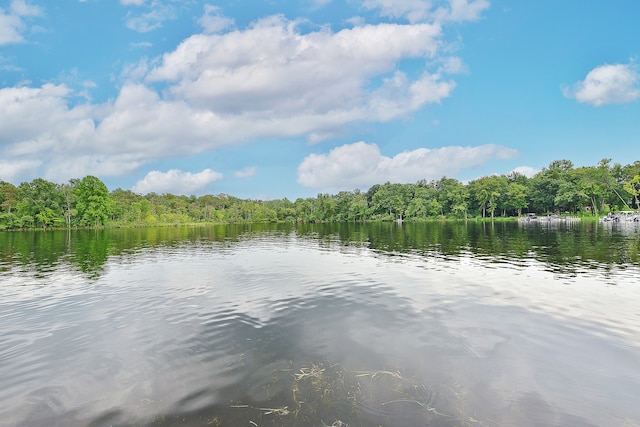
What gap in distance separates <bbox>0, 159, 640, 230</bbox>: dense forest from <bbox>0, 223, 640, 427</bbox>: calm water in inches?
4326

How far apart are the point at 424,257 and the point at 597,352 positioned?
21.2 m

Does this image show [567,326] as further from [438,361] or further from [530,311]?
[438,361]

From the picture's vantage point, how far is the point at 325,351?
10609 millimetres

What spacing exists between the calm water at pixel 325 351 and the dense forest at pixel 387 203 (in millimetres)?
109879

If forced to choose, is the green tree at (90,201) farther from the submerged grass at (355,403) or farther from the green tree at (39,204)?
the submerged grass at (355,403)

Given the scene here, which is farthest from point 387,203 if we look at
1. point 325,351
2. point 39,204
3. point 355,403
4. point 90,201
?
point 355,403

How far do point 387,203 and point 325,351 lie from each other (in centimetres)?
16038

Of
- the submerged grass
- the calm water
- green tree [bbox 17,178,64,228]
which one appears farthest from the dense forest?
the submerged grass

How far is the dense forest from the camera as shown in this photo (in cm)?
10781

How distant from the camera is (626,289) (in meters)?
17.4

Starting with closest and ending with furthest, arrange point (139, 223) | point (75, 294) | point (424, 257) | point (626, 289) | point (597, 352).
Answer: point (597, 352)
point (626, 289)
point (75, 294)
point (424, 257)
point (139, 223)

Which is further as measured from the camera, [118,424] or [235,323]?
[235,323]

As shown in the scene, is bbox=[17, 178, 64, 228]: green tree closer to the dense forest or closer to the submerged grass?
the dense forest

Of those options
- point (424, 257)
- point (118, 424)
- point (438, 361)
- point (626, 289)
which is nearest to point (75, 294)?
point (118, 424)
